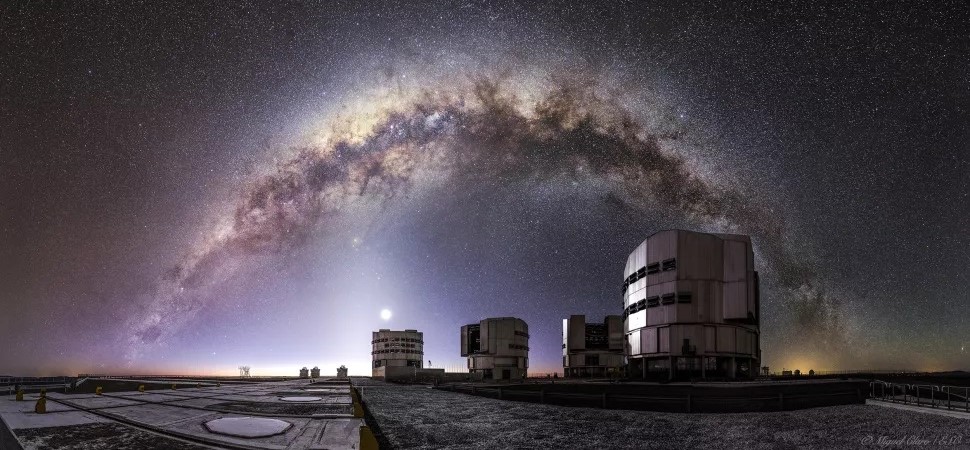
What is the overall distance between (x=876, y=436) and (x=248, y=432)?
21.5 meters

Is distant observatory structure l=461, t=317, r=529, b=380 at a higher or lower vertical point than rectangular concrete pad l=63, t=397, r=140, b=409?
lower

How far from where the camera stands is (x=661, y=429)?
2039 cm

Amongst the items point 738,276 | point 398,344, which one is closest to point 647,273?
point 738,276

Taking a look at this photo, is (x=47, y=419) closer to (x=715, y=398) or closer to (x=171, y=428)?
(x=171, y=428)

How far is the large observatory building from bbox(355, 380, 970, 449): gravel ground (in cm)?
3202

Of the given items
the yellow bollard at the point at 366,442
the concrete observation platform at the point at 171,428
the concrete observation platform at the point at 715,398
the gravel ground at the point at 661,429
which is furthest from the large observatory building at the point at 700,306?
the yellow bollard at the point at 366,442

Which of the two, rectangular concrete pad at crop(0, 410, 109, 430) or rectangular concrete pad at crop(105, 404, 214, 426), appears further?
rectangular concrete pad at crop(105, 404, 214, 426)

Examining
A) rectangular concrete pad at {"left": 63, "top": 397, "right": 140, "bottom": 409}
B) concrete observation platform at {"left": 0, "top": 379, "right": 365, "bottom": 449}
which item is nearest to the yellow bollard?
concrete observation platform at {"left": 0, "top": 379, "right": 365, "bottom": 449}

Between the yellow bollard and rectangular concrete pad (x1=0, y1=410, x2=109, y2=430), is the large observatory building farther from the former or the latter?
the yellow bollard

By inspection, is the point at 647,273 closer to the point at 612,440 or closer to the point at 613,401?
the point at 613,401

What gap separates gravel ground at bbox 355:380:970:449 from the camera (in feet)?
56.0

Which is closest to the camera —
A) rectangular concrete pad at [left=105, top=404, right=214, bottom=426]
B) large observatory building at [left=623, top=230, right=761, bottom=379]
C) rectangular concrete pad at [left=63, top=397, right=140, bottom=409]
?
rectangular concrete pad at [left=105, top=404, right=214, bottom=426]

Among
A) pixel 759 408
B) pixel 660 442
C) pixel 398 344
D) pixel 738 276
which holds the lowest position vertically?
pixel 398 344

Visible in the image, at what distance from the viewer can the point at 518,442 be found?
659 inches
